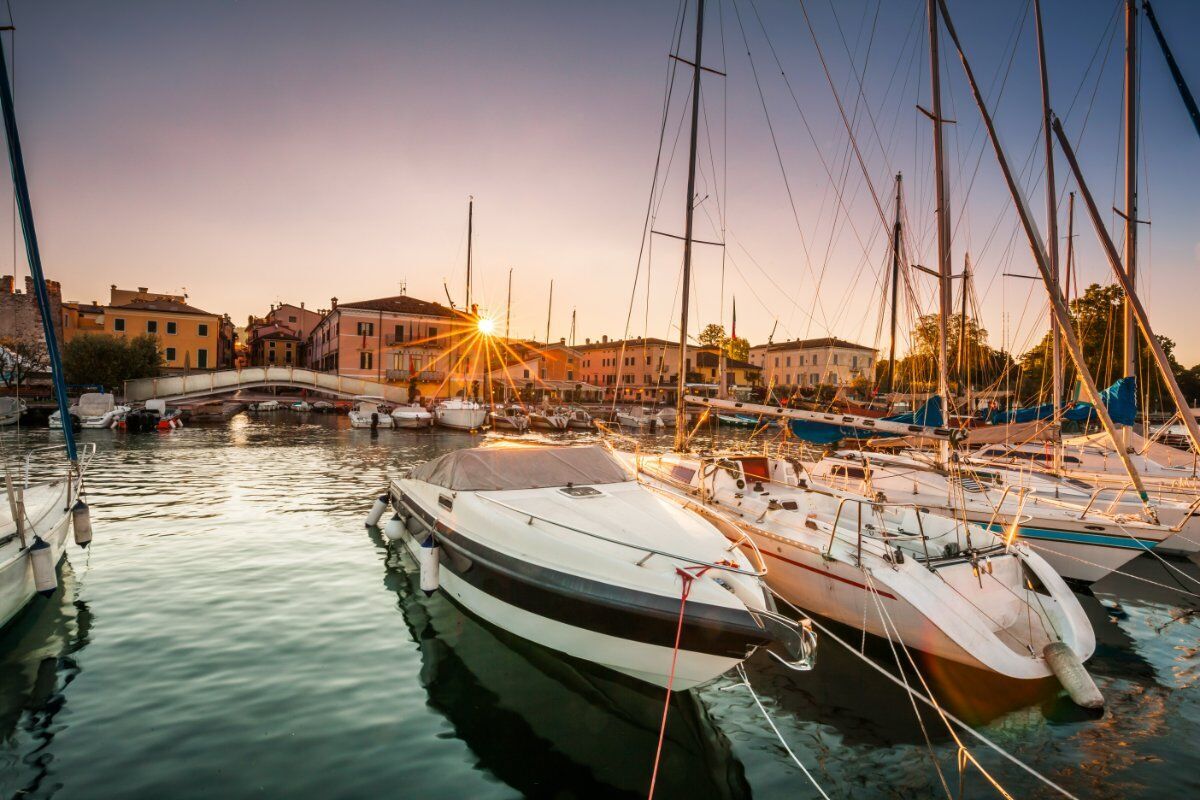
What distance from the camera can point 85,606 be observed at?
7891mm

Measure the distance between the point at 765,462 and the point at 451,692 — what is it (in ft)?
25.2

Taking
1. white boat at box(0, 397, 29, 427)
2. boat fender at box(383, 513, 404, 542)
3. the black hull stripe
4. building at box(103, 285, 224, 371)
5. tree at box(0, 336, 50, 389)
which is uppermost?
building at box(103, 285, 224, 371)

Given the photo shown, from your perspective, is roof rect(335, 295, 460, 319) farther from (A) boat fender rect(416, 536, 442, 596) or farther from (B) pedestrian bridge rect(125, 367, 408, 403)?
(A) boat fender rect(416, 536, 442, 596)

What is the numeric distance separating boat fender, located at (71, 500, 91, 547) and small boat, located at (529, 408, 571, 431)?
34202 mm

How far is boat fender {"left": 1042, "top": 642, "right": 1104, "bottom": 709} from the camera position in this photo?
6.04 meters

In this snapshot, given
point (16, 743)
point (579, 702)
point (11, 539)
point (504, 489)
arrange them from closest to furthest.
→ 1. point (16, 743)
2. point (579, 702)
3. point (11, 539)
4. point (504, 489)

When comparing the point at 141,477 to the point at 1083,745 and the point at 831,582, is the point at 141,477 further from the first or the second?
the point at 1083,745

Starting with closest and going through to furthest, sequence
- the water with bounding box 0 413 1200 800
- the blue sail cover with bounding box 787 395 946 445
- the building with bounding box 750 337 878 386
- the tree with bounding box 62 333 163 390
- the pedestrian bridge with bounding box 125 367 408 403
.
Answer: the water with bounding box 0 413 1200 800 < the blue sail cover with bounding box 787 395 946 445 < the pedestrian bridge with bounding box 125 367 408 403 < the tree with bounding box 62 333 163 390 < the building with bounding box 750 337 878 386

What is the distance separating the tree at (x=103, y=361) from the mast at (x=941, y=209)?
181 feet

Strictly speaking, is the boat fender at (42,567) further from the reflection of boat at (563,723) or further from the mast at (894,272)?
the mast at (894,272)

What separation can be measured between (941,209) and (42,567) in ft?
52.8

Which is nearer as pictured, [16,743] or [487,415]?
[16,743]

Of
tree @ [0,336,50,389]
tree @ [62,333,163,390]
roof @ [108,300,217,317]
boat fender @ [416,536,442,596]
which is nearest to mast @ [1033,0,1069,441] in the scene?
boat fender @ [416,536,442,596]

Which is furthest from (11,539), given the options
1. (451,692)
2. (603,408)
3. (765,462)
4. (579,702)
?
(603,408)
